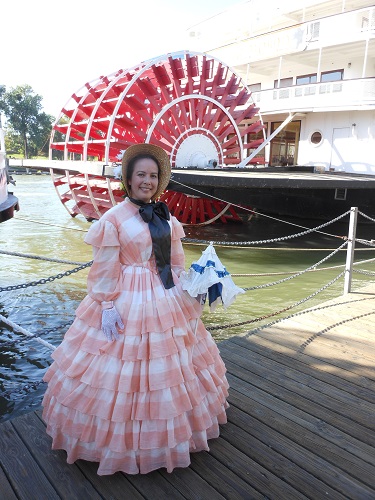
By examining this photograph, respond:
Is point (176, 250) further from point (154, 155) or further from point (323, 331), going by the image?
point (323, 331)

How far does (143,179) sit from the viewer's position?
1958 mm

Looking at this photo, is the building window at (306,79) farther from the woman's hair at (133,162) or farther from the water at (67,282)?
the woman's hair at (133,162)

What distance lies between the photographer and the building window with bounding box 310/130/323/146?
12.9 meters

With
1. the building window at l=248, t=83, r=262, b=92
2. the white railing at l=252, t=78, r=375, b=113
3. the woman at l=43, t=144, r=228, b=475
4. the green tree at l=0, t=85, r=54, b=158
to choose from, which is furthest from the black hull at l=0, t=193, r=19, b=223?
the green tree at l=0, t=85, r=54, b=158

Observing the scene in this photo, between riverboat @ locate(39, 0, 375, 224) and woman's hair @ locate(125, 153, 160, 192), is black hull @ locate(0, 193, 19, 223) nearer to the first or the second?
riverboat @ locate(39, 0, 375, 224)

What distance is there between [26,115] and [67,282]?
49.4 metres

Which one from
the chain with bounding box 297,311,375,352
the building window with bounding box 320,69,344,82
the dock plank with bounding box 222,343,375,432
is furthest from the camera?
the building window with bounding box 320,69,344,82

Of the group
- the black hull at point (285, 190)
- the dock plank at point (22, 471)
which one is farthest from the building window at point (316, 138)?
the dock plank at point (22, 471)

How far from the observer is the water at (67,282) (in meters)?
3.91

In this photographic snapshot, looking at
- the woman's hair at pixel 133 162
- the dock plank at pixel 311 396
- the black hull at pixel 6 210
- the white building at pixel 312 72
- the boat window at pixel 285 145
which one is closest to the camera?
the woman's hair at pixel 133 162

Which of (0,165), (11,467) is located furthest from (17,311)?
(11,467)

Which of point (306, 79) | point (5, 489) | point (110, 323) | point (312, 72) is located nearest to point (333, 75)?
point (312, 72)

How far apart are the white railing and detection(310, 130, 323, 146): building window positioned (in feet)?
2.99

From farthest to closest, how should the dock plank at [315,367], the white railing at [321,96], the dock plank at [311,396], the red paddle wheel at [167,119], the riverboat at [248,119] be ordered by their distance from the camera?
the white railing at [321,96] → the red paddle wheel at [167,119] → the riverboat at [248,119] → the dock plank at [315,367] → the dock plank at [311,396]
